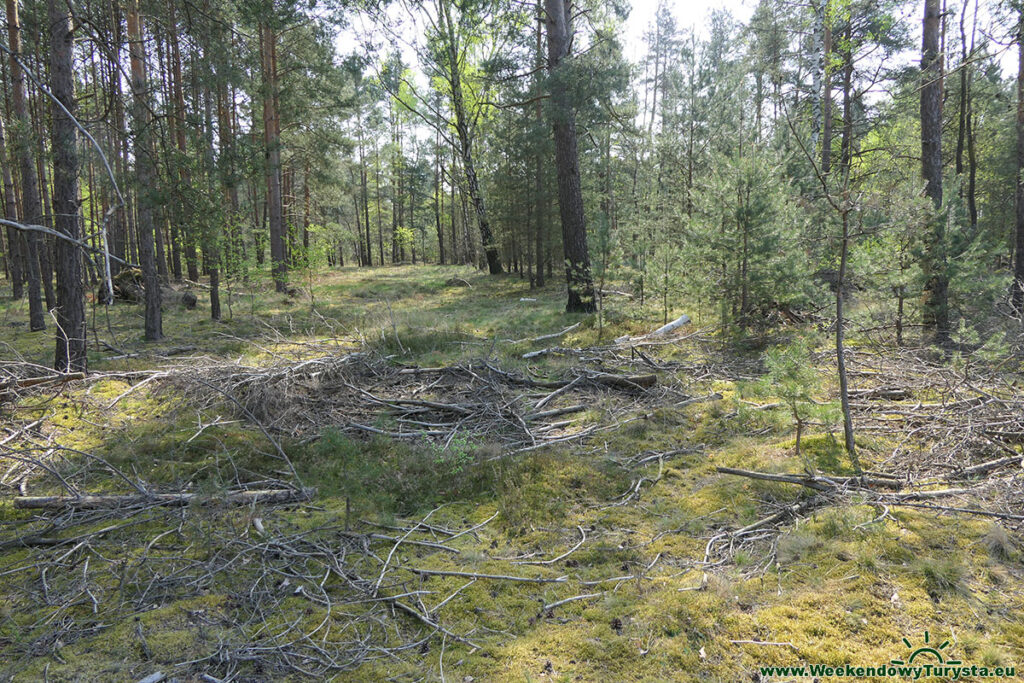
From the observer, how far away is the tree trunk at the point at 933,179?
7.55 m

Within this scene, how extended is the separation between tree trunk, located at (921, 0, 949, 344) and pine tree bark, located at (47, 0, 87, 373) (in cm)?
1126

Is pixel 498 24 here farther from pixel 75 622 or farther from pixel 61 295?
pixel 75 622

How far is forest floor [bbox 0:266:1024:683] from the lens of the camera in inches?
96.0

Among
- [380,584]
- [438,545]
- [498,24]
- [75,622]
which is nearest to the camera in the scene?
[75,622]

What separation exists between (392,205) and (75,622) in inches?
1818

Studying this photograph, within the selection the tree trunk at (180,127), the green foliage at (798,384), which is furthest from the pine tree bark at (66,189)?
the green foliage at (798,384)

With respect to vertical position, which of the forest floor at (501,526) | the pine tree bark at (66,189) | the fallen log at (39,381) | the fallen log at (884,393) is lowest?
the forest floor at (501,526)

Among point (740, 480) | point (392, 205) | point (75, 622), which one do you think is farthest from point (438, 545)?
point (392, 205)

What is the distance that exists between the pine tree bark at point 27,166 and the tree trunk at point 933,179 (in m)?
13.1

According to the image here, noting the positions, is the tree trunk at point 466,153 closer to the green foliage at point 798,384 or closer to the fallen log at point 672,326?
the fallen log at point 672,326

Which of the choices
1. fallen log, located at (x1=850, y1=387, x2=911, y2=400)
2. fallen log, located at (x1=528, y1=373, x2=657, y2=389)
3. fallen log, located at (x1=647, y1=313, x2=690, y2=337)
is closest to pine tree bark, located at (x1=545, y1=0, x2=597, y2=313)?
fallen log, located at (x1=647, y1=313, x2=690, y2=337)

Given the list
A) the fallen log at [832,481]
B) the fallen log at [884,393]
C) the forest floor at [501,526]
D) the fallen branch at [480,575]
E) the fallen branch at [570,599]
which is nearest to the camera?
the forest floor at [501,526]

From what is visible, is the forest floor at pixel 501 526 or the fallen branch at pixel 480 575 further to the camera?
the fallen branch at pixel 480 575

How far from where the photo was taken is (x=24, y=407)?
5.40m
